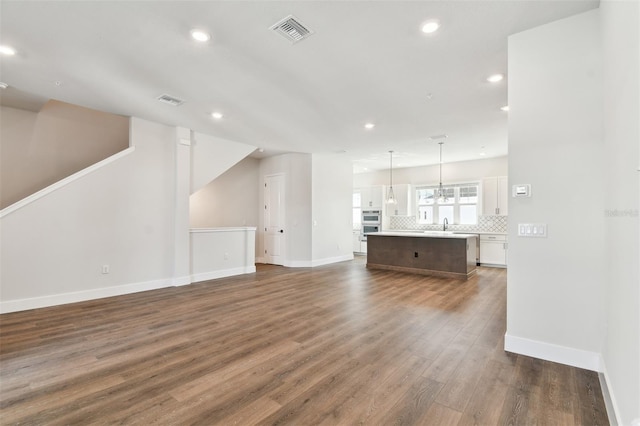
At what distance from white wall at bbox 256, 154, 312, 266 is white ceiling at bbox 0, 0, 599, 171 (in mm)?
2366

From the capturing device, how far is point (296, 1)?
2.27m

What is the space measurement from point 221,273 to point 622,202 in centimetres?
598

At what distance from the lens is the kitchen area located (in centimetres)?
665

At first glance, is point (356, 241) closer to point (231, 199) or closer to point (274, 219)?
point (274, 219)

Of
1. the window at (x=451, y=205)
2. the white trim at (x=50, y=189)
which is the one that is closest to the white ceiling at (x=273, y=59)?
the white trim at (x=50, y=189)

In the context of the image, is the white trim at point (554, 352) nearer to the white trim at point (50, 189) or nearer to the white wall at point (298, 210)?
the white wall at point (298, 210)

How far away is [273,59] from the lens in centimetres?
310

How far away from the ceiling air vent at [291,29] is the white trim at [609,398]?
3.40 metres

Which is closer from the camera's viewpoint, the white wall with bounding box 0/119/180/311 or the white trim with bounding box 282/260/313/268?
the white wall with bounding box 0/119/180/311

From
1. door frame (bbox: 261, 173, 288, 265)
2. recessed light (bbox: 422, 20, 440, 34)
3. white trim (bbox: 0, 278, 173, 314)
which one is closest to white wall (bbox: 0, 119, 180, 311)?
white trim (bbox: 0, 278, 173, 314)

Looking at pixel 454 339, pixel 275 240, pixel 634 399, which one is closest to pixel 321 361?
pixel 454 339

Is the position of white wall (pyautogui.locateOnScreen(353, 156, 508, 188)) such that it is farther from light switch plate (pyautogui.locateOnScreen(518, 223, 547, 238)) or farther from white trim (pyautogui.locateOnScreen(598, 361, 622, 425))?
white trim (pyautogui.locateOnScreen(598, 361, 622, 425))

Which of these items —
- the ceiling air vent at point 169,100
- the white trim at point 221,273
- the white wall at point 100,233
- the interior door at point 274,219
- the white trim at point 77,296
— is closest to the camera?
the white trim at point 77,296

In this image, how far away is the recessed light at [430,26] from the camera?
8.19 ft
